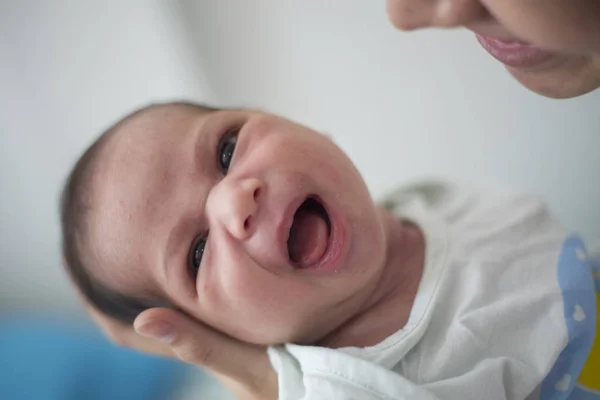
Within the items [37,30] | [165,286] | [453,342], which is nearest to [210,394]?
[165,286]

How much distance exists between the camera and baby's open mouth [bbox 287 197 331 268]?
22.1 inches

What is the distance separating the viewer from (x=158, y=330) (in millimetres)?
545

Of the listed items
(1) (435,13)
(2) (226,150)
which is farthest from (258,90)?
(1) (435,13)

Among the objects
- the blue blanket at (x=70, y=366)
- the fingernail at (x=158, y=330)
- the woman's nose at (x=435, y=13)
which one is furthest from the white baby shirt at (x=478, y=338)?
the blue blanket at (x=70, y=366)

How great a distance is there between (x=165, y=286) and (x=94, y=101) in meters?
0.55

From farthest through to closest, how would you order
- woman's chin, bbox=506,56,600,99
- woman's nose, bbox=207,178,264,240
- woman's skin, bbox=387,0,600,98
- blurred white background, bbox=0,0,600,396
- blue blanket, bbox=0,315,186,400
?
blue blanket, bbox=0,315,186,400 → blurred white background, bbox=0,0,600,396 → woman's nose, bbox=207,178,264,240 → woman's chin, bbox=506,56,600,99 → woman's skin, bbox=387,0,600,98

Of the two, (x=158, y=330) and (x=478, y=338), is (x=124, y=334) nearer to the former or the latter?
(x=158, y=330)

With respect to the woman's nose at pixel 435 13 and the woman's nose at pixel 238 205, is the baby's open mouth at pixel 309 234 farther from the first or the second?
the woman's nose at pixel 435 13

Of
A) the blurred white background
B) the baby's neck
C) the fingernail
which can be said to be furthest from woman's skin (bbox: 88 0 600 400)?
the blurred white background

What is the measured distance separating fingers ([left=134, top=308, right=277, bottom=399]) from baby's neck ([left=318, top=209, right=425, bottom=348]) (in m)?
0.08

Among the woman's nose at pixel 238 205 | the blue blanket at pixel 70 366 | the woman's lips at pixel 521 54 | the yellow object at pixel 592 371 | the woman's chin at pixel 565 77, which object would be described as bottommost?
the blue blanket at pixel 70 366

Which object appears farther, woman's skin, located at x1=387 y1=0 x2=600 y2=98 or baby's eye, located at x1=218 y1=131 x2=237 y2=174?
baby's eye, located at x1=218 y1=131 x2=237 y2=174

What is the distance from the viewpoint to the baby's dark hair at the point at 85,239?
0.62m

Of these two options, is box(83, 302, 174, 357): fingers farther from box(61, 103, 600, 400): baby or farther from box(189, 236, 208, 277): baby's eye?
box(189, 236, 208, 277): baby's eye
